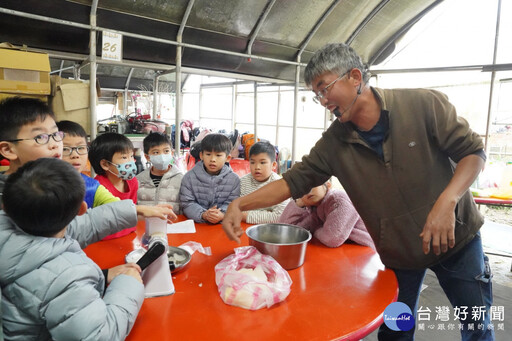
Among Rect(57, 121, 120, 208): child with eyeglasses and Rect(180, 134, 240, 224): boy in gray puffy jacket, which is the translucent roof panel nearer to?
Rect(180, 134, 240, 224): boy in gray puffy jacket

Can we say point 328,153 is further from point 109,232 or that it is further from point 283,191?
point 109,232

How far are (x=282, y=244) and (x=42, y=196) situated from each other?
0.81 meters

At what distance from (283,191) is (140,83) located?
8.91 m

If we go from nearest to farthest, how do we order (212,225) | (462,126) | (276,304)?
(276,304), (462,126), (212,225)

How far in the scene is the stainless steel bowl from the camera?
1223 millimetres

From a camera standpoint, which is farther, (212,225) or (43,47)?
(43,47)

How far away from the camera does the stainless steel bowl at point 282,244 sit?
1223 mm

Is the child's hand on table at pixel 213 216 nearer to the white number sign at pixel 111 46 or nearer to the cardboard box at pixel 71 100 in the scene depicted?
the cardboard box at pixel 71 100

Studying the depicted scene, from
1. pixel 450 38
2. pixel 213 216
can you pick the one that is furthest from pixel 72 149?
pixel 450 38

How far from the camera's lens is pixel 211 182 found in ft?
6.90

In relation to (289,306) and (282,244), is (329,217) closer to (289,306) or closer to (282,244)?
(282,244)

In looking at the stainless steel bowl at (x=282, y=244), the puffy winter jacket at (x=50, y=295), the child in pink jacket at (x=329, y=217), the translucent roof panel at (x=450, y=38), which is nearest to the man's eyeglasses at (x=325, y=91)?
the child in pink jacket at (x=329, y=217)

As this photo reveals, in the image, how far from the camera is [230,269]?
1.09m

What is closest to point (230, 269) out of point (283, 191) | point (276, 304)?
point (276, 304)
